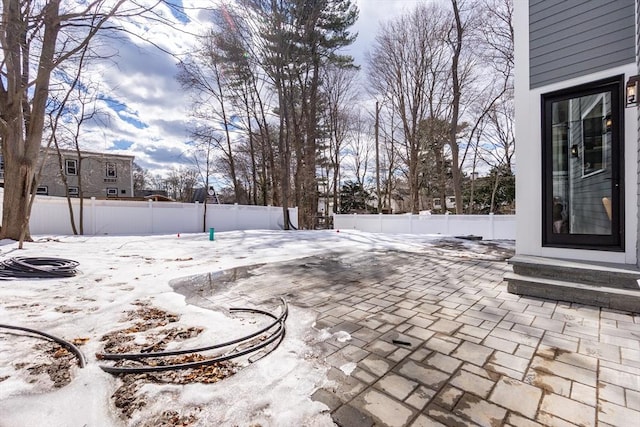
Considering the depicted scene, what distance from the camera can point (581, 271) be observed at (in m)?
3.01

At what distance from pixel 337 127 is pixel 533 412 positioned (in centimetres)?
1906

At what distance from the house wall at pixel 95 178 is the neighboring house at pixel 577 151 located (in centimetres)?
2322

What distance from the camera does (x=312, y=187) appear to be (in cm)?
1752

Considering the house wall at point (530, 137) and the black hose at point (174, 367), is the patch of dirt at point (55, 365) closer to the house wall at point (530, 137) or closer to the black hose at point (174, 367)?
the black hose at point (174, 367)

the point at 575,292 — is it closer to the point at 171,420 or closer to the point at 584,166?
the point at 584,166

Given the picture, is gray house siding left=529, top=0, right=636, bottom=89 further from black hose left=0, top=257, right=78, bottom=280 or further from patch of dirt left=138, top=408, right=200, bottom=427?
black hose left=0, top=257, right=78, bottom=280

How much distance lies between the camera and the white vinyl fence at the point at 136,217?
9117 mm

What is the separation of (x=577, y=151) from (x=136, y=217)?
39.1 ft

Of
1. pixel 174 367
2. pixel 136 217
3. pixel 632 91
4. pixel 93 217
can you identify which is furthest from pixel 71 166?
pixel 632 91

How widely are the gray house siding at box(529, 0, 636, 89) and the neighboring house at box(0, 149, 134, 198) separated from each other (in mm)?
23197

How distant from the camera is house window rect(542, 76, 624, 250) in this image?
3250 mm

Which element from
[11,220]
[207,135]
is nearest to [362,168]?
[207,135]

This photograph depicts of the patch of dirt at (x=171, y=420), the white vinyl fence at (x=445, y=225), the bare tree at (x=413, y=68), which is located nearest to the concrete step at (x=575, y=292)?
the patch of dirt at (x=171, y=420)

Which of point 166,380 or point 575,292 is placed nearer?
point 166,380
